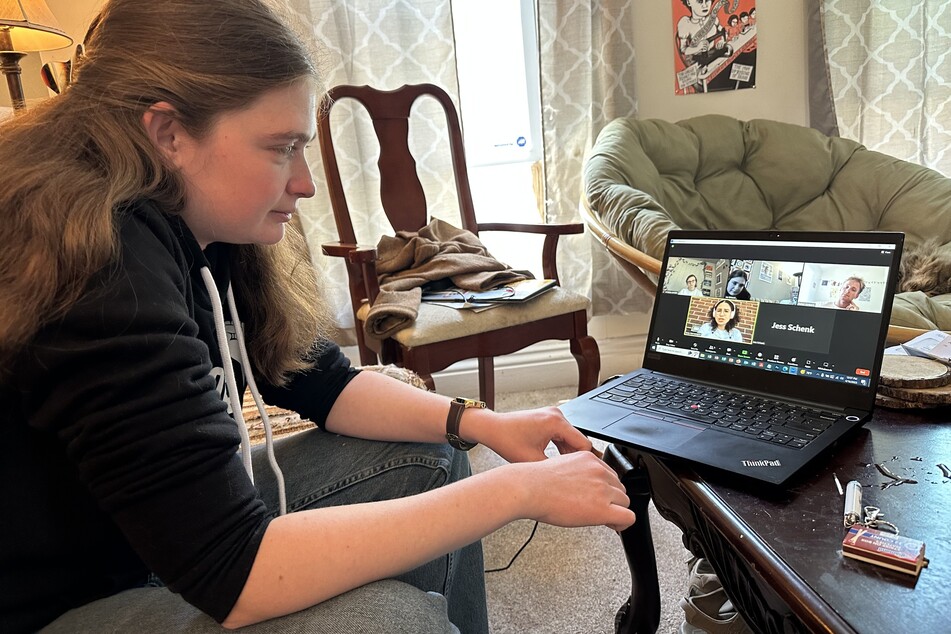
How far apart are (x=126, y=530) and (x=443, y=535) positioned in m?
0.26

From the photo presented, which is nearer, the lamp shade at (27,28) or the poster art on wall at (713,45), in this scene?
the lamp shade at (27,28)

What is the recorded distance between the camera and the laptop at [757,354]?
0.72m

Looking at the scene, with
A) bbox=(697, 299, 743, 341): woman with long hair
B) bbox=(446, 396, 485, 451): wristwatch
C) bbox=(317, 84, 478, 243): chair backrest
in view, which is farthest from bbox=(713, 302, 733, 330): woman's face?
bbox=(317, 84, 478, 243): chair backrest

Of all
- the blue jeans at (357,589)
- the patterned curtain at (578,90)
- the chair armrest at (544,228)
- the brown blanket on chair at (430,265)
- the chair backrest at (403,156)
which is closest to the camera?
the blue jeans at (357,589)

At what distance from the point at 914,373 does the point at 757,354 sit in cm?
18

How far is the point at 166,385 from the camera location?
0.51 meters

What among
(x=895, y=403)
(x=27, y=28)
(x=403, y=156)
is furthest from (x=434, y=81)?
(x=895, y=403)

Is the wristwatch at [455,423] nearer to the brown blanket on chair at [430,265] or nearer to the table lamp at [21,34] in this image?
the brown blanket on chair at [430,265]

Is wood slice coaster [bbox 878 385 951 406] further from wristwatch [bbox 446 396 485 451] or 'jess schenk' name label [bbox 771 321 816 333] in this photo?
wristwatch [bbox 446 396 485 451]

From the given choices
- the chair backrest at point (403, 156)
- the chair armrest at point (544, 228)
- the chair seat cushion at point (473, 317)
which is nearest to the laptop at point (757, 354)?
the chair seat cushion at point (473, 317)

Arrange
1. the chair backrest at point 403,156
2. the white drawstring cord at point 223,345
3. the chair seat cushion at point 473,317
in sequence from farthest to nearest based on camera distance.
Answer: the chair backrest at point 403,156 < the chair seat cushion at point 473,317 < the white drawstring cord at point 223,345

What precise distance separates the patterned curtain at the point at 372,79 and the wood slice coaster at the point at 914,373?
1662 millimetres

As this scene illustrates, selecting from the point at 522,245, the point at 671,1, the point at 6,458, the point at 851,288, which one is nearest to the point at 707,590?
the point at 851,288

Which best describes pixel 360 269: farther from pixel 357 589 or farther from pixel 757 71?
pixel 757 71
